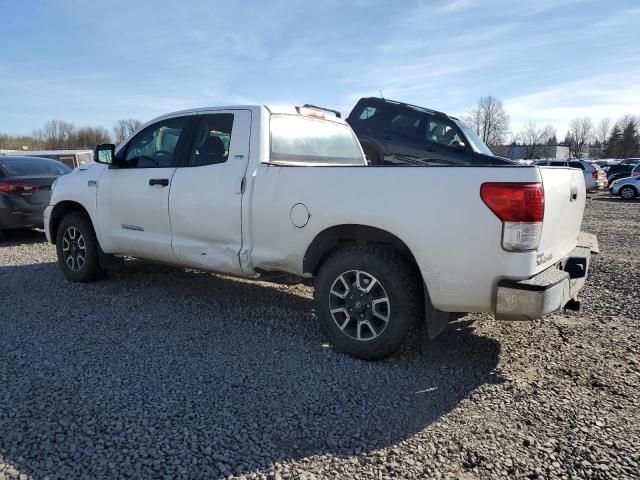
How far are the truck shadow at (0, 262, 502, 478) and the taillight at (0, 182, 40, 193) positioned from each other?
14.0 ft

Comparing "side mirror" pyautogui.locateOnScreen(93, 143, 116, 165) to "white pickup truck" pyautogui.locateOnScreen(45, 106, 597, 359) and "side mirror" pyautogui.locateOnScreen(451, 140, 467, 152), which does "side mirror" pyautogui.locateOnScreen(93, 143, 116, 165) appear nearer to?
"white pickup truck" pyautogui.locateOnScreen(45, 106, 597, 359)

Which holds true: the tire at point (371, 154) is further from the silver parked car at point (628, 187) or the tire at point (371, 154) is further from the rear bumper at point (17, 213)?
the silver parked car at point (628, 187)

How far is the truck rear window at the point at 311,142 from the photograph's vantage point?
15.0 ft

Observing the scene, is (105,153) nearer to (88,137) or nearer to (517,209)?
(517,209)

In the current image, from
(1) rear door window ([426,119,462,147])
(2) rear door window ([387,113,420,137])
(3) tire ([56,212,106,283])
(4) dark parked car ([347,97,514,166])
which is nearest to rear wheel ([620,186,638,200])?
(4) dark parked car ([347,97,514,166])

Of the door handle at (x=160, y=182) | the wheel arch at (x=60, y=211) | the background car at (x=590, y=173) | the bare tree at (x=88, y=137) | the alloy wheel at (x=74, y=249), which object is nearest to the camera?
the door handle at (x=160, y=182)

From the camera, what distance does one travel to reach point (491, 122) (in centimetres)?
7688

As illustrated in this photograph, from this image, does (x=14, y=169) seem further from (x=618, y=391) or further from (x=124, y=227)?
(x=618, y=391)

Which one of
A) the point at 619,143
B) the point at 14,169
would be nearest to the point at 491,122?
the point at 619,143

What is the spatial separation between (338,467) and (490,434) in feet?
3.05

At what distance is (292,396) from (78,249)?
3916mm

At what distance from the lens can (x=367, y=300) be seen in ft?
12.2

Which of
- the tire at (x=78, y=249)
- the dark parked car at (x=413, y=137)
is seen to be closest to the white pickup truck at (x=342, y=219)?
the tire at (x=78, y=249)

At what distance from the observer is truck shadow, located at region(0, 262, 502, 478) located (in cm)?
263
